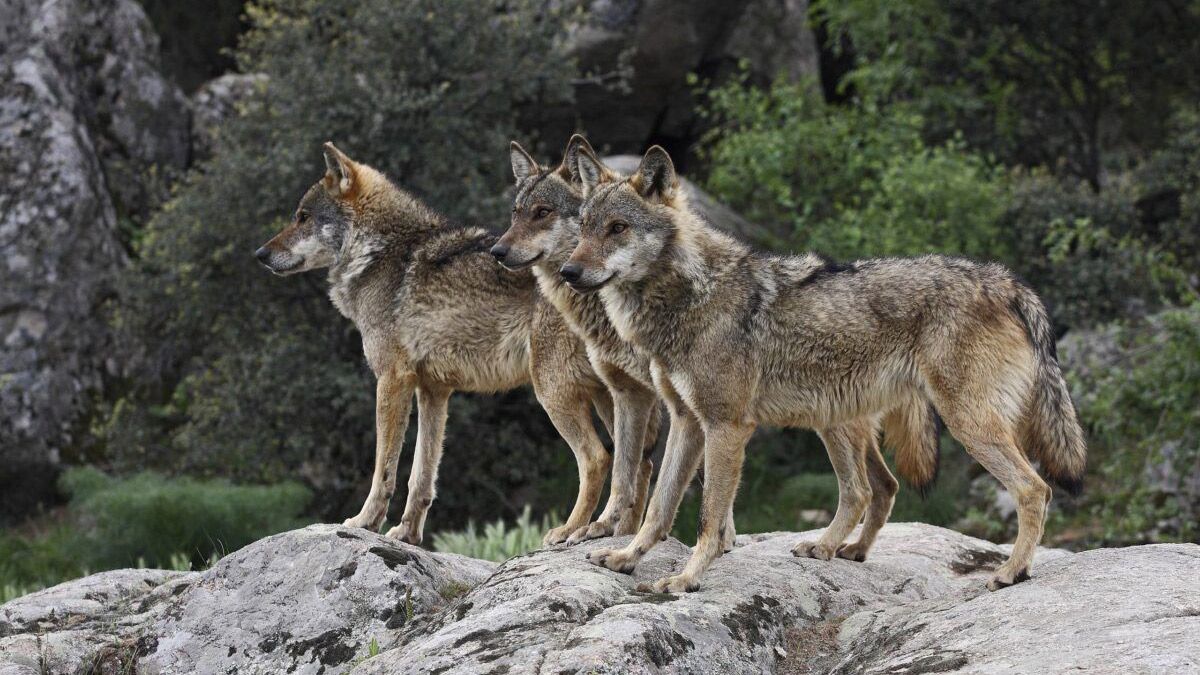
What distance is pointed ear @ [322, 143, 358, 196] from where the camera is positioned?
853 cm

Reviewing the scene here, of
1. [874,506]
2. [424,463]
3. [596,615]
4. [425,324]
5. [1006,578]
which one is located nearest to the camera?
[596,615]

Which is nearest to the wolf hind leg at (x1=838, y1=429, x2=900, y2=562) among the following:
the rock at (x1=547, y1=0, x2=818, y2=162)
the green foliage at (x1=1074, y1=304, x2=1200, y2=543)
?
the green foliage at (x1=1074, y1=304, x2=1200, y2=543)

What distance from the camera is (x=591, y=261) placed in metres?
6.45

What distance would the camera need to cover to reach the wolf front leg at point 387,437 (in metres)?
7.70

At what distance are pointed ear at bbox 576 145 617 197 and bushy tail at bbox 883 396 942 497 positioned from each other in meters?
2.01

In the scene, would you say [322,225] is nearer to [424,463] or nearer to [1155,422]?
[424,463]

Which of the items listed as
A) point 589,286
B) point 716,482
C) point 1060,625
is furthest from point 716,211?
point 1060,625

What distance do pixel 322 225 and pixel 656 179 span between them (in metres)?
2.75

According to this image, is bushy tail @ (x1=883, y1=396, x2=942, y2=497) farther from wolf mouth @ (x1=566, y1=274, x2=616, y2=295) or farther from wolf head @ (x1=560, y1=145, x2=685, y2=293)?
wolf mouth @ (x1=566, y1=274, x2=616, y2=295)

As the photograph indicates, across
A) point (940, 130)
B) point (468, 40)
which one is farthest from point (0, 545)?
point (940, 130)

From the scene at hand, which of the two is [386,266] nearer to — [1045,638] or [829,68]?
[1045,638]

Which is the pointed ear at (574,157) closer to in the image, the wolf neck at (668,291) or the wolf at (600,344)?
the wolf at (600,344)

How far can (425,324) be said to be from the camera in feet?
26.7

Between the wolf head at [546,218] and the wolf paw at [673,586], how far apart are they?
1.95m
